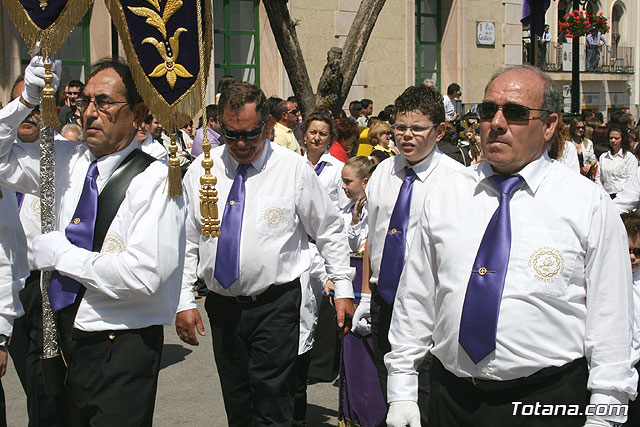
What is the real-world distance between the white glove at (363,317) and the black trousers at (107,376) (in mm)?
1891

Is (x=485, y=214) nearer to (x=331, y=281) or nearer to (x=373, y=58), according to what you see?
(x=331, y=281)

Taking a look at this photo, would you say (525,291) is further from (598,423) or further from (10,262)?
(10,262)

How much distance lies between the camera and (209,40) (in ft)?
13.8

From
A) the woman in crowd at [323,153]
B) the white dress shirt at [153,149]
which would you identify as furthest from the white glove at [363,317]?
the white dress shirt at [153,149]

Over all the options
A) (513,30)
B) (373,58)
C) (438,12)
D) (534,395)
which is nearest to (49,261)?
(534,395)

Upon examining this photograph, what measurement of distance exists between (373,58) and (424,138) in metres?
15.6

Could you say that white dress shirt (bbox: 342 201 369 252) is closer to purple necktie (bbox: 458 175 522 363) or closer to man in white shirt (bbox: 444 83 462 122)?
purple necktie (bbox: 458 175 522 363)

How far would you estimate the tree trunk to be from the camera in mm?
12148

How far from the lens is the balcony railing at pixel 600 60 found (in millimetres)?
30641

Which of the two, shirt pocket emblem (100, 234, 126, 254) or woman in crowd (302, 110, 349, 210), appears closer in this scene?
shirt pocket emblem (100, 234, 126, 254)

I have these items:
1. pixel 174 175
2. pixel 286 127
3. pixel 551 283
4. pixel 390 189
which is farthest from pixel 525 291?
pixel 286 127

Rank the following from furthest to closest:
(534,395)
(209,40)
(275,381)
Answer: (275,381)
(209,40)
(534,395)

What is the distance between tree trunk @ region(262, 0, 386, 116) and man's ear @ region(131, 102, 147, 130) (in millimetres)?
8184

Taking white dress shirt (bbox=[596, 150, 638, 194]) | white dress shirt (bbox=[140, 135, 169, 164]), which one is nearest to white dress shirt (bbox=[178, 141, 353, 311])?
white dress shirt (bbox=[140, 135, 169, 164])
